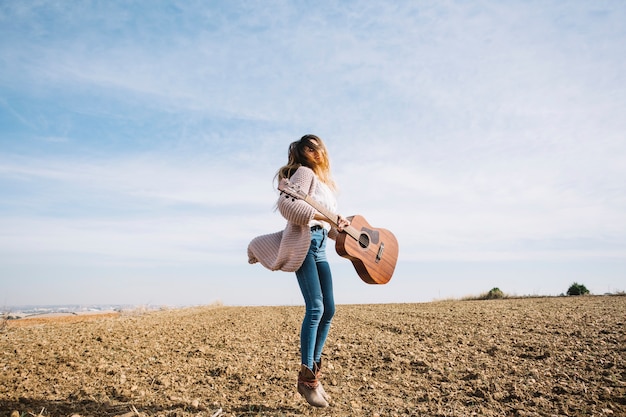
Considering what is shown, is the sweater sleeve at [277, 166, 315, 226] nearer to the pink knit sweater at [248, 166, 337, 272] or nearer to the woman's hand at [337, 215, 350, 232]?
the pink knit sweater at [248, 166, 337, 272]

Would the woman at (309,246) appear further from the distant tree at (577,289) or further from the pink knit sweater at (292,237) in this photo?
the distant tree at (577,289)

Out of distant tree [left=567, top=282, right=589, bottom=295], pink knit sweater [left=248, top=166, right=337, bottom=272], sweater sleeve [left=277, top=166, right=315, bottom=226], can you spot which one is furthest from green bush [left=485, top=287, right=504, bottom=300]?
sweater sleeve [left=277, top=166, right=315, bottom=226]

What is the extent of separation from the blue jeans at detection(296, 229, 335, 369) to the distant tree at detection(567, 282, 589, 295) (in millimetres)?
12844

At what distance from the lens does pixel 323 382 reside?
5523mm

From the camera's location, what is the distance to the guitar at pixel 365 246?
13.8 feet

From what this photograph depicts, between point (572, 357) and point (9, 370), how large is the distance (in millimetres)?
6982

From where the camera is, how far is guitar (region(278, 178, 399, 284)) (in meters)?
4.21

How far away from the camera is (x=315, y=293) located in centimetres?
413

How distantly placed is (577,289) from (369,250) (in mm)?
12473

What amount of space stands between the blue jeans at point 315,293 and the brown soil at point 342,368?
801mm

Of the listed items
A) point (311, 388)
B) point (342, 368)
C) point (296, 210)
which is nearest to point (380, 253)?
point (296, 210)

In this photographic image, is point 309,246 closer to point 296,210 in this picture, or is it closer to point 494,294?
point 296,210

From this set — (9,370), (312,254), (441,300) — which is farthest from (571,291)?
(9,370)

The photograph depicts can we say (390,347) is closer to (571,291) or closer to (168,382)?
(168,382)
